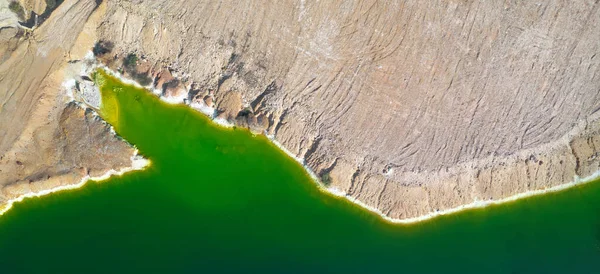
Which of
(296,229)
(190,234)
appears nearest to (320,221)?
(296,229)

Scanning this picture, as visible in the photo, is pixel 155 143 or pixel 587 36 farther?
pixel 155 143

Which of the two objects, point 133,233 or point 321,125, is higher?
point 321,125

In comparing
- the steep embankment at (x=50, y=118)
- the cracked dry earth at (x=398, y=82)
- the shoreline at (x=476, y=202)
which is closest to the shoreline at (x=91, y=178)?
the steep embankment at (x=50, y=118)

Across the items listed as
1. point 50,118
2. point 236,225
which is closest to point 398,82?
point 236,225

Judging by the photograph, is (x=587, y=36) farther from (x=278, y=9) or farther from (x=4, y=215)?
(x=4, y=215)

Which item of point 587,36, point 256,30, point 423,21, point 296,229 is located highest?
point 587,36

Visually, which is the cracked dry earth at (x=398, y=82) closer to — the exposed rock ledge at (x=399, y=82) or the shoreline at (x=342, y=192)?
the exposed rock ledge at (x=399, y=82)
